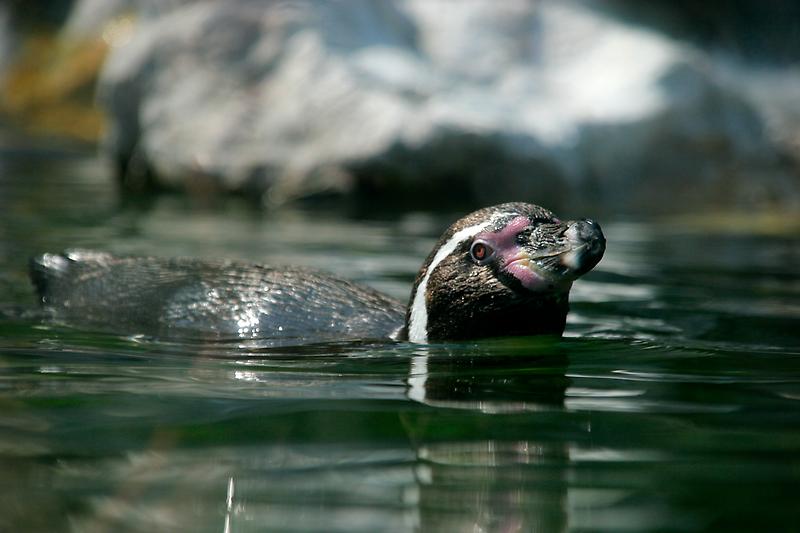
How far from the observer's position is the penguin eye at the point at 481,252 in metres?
4.74

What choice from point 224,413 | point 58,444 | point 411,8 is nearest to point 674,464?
point 224,413

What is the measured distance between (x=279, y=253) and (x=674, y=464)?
5.27m

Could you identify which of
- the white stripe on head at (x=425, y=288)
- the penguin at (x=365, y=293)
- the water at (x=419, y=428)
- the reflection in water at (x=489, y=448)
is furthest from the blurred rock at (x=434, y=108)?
the reflection in water at (x=489, y=448)

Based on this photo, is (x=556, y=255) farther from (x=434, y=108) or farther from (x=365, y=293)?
(x=434, y=108)

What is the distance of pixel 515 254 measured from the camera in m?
4.65

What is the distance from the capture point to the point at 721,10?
45.5ft

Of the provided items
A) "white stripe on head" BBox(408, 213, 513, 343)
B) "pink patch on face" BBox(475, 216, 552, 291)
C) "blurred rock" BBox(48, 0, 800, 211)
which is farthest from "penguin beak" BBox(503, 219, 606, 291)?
"blurred rock" BBox(48, 0, 800, 211)

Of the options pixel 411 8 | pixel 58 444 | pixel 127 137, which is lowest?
pixel 58 444

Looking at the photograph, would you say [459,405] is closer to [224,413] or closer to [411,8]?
[224,413]

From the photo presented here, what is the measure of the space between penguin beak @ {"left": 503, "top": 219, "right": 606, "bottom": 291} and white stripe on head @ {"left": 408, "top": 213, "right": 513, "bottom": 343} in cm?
21

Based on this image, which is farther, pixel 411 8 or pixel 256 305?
pixel 411 8

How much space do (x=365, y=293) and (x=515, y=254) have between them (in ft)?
3.19

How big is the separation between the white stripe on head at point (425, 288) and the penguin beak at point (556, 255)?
21 centimetres

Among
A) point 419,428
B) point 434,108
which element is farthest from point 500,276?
point 434,108
